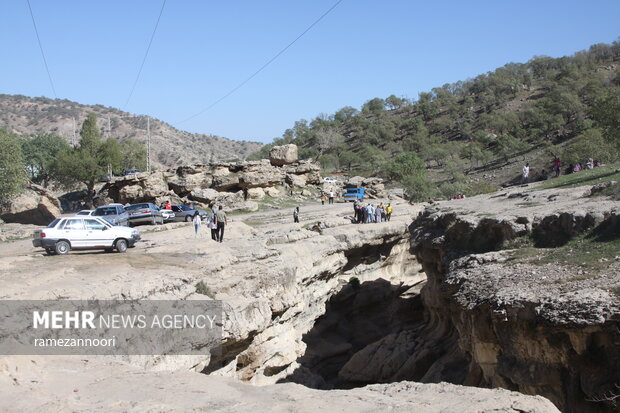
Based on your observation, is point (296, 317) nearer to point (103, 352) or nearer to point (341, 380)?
point (341, 380)

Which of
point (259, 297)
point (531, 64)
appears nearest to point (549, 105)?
point (531, 64)

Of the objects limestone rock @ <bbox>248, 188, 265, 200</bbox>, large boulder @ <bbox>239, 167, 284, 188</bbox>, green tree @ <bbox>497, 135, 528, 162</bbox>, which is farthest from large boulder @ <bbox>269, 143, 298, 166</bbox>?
green tree @ <bbox>497, 135, 528, 162</bbox>

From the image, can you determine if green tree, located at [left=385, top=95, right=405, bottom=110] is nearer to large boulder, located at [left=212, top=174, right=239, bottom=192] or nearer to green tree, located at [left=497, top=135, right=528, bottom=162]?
green tree, located at [left=497, top=135, right=528, bottom=162]

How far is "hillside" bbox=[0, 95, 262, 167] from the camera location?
10456cm

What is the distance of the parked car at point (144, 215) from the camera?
31.2 meters

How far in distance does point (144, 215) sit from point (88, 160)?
21.4 m

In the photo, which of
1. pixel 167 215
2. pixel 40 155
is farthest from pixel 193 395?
pixel 40 155

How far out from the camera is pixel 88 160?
4928cm

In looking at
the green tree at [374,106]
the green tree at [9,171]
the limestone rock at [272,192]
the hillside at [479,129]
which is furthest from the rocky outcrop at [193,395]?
the green tree at [374,106]

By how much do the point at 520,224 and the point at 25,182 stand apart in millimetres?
35211

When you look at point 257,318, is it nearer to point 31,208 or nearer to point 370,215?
point 370,215

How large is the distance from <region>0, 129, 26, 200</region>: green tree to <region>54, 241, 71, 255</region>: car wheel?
20824mm

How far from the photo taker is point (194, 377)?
9.67m

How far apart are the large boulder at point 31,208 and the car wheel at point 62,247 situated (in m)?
22.9
